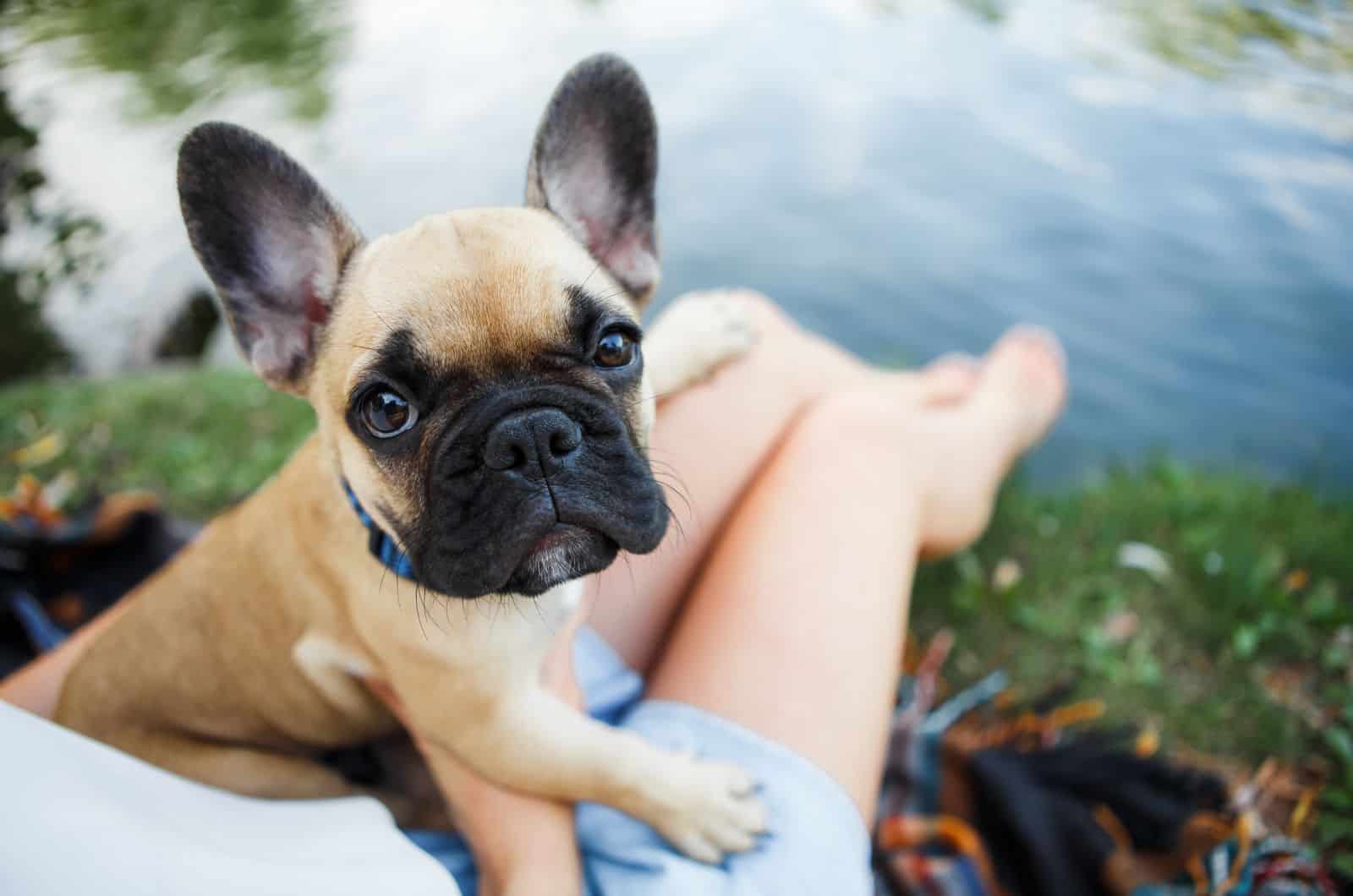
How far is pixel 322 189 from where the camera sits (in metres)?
1.54

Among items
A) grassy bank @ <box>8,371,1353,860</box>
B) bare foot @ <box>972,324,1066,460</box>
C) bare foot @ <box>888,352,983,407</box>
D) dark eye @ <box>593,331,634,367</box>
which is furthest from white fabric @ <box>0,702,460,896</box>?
bare foot @ <box>972,324,1066,460</box>

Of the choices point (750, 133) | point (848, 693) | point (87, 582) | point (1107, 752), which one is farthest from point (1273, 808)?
point (750, 133)

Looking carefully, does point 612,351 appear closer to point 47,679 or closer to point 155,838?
point 155,838

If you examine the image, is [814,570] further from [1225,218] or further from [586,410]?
[1225,218]

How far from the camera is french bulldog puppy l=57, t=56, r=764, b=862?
1.32m

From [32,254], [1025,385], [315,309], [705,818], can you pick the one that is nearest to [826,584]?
[705,818]

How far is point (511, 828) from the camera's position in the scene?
4.72 feet

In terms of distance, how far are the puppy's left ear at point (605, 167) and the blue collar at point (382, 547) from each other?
27.0 inches

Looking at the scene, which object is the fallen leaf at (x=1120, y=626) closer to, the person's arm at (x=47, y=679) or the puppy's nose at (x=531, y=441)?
the puppy's nose at (x=531, y=441)

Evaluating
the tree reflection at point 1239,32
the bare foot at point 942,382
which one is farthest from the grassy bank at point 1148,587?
the tree reflection at point 1239,32

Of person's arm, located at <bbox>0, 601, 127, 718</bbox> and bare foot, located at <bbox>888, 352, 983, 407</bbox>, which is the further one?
bare foot, located at <bbox>888, 352, 983, 407</bbox>

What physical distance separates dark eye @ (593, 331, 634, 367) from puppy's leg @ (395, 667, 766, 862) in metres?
0.61

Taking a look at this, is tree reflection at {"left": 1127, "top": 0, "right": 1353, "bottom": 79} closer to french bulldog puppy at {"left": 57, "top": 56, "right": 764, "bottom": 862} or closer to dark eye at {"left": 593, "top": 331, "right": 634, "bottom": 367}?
french bulldog puppy at {"left": 57, "top": 56, "right": 764, "bottom": 862}

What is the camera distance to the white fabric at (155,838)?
0.95 meters
